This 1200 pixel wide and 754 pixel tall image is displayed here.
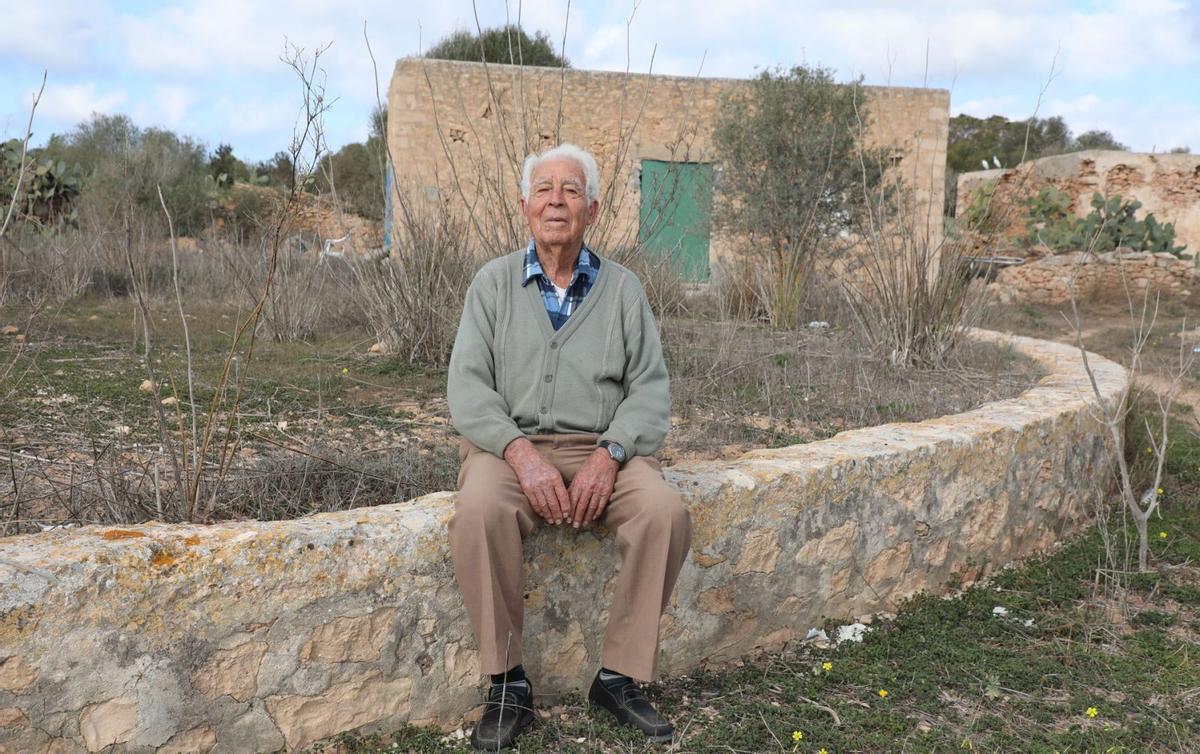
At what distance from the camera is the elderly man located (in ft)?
7.02

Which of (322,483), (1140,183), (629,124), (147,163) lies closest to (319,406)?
(322,483)

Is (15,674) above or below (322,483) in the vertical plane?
below

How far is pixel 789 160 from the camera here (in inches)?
403

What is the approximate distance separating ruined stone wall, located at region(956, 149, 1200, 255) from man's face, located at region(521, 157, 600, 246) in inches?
629

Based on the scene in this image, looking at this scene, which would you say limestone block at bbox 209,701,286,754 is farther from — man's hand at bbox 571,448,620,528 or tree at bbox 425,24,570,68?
tree at bbox 425,24,570,68

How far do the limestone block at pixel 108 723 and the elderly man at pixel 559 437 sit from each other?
684 mm

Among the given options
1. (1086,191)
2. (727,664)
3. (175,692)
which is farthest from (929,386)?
(1086,191)

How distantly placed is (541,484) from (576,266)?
64 cm

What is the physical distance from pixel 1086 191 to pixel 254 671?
18.3m

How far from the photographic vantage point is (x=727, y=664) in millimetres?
2715

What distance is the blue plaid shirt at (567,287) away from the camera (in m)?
2.49

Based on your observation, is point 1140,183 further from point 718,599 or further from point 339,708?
point 339,708

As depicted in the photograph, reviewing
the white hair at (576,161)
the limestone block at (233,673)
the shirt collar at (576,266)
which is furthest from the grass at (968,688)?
the white hair at (576,161)

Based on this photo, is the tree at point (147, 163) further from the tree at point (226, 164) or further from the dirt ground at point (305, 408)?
the dirt ground at point (305, 408)
